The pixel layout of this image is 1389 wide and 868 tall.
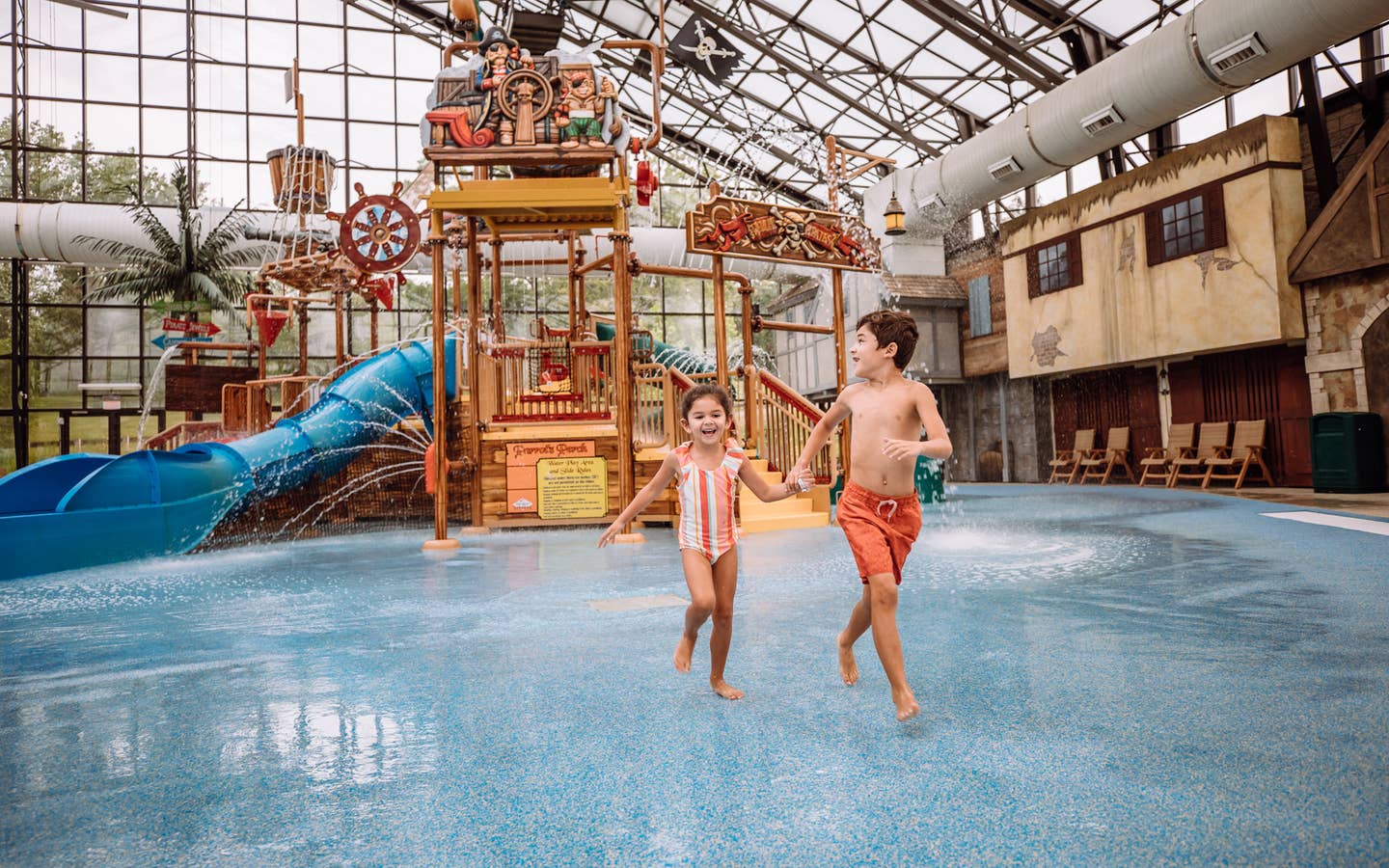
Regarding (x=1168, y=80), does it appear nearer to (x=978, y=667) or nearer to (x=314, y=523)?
(x=978, y=667)

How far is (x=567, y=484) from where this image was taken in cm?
1085

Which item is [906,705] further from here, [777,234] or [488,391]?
[488,391]

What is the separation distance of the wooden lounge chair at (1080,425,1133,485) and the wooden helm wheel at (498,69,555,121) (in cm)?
1380

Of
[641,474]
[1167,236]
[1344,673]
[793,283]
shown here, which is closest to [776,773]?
[1344,673]

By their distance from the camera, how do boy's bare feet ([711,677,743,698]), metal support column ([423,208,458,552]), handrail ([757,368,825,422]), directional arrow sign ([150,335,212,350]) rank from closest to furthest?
boy's bare feet ([711,677,743,698]) < metal support column ([423,208,458,552]) < handrail ([757,368,825,422]) < directional arrow sign ([150,335,212,350])

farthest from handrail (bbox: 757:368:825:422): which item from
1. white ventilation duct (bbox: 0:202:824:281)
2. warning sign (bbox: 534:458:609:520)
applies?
white ventilation duct (bbox: 0:202:824:281)

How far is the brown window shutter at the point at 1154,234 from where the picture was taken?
15.5m

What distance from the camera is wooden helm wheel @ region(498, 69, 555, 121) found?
29.7 ft

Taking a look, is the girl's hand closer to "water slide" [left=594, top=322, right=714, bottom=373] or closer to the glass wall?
"water slide" [left=594, top=322, right=714, bottom=373]

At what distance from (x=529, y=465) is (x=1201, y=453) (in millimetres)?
12360

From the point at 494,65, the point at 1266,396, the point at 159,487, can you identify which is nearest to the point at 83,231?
the point at 159,487

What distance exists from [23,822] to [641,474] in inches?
356

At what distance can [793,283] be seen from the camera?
26.4 metres

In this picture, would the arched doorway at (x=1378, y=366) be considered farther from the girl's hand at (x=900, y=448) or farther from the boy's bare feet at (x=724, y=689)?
the boy's bare feet at (x=724, y=689)
